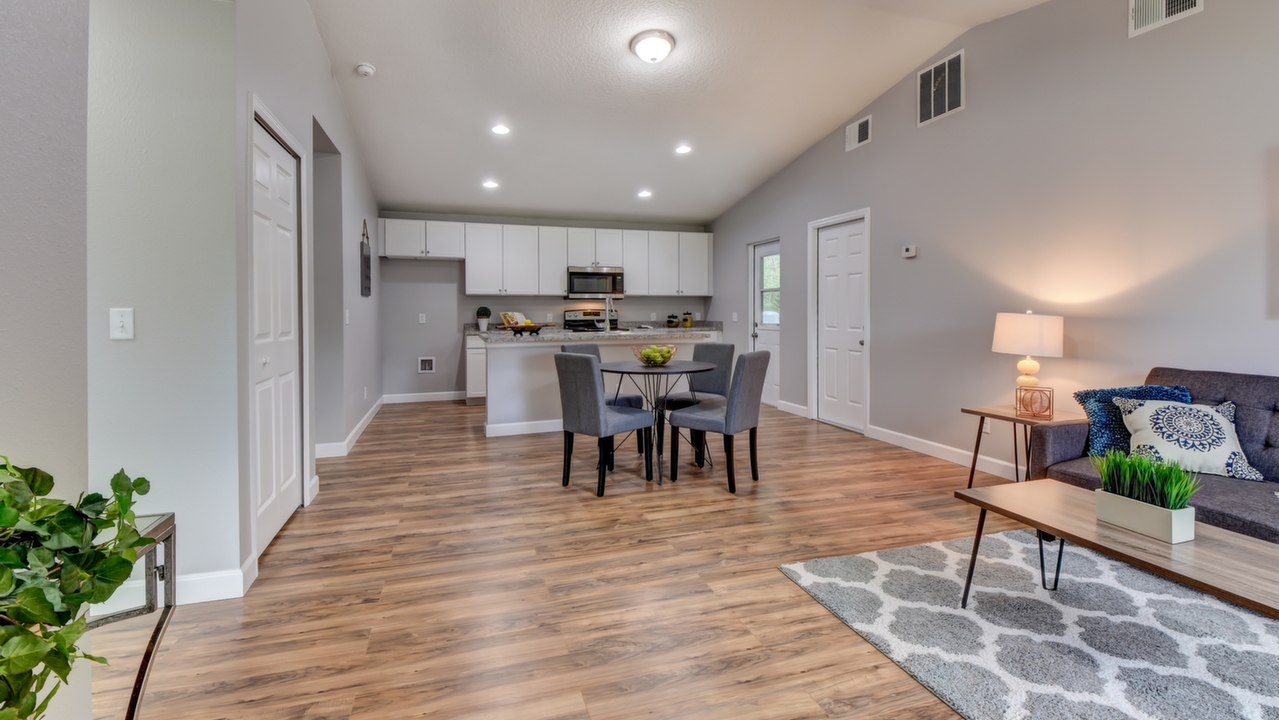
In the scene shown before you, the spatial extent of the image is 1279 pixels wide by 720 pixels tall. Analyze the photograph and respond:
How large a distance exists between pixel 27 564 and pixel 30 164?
0.70 m

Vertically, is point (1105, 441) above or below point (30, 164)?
below

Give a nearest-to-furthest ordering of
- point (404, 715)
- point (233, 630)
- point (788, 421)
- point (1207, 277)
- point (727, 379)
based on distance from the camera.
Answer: point (404, 715), point (233, 630), point (1207, 277), point (727, 379), point (788, 421)

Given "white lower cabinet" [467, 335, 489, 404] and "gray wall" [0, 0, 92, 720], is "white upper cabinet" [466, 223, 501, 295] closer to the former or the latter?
"white lower cabinet" [467, 335, 489, 404]

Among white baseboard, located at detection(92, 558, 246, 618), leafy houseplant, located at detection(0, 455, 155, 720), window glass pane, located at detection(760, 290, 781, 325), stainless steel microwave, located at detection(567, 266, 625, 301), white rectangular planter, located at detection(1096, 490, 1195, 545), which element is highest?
stainless steel microwave, located at detection(567, 266, 625, 301)

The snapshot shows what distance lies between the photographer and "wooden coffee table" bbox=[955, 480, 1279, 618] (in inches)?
53.9

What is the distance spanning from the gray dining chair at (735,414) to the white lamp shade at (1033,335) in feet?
4.37

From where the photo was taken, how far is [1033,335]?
3084 mm

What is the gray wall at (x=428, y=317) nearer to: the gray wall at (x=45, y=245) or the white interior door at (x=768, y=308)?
the white interior door at (x=768, y=308)

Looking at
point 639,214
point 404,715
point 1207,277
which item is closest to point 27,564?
point 404,715

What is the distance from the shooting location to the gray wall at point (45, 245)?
32.5 inches

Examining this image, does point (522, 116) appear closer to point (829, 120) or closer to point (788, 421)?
point (829, 120)

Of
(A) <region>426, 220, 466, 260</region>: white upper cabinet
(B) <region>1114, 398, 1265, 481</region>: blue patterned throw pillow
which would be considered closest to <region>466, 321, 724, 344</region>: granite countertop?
(A) <region>426, 220, 466, 260</region>: white upper cabinet

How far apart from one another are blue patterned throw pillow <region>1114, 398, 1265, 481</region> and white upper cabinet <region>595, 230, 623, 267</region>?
18.1 feet

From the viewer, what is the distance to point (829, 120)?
4.89m
